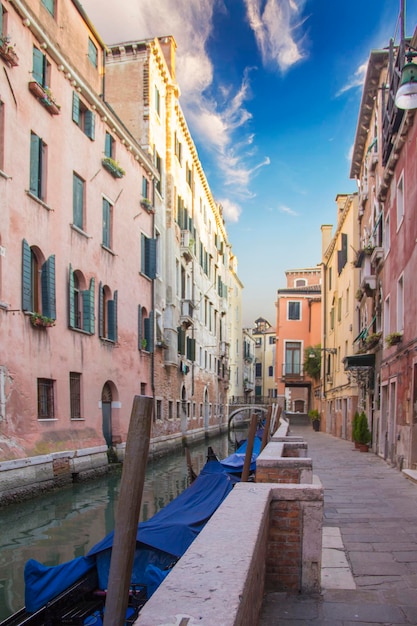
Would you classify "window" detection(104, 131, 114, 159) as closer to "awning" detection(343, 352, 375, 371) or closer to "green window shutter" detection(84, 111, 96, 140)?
"green window shutter" detection(84, 111, 96, 140)

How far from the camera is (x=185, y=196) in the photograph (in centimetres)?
2744

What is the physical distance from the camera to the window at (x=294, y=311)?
42000mm

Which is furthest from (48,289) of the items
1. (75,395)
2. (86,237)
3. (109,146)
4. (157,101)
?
(157,101)

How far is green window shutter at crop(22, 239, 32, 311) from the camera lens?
38.7ft

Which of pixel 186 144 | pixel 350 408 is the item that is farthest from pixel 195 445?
pixel 186 144

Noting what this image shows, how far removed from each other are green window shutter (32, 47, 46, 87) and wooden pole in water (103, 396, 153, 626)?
12377 mm

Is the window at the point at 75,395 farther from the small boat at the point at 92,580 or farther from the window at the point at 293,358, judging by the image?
the window at the point at 293,358

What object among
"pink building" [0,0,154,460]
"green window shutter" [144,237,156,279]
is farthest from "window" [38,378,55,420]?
"green window shutter" [144,237,156,279]

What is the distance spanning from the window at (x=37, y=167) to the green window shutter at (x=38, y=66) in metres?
1.31

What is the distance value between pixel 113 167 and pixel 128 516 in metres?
15.9

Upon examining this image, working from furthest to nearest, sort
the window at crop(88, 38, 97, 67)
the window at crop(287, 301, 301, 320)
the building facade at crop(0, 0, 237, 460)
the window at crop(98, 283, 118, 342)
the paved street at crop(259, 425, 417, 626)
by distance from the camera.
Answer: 1. the window at crop(287, 301, 301, 320)
2. the window at crop(88, 38, 97, 67)
3. the window at crop(98, 283, 118, 342)
4. the building facade at crop(0, 0, 237, 460)
5. the paved street at crop(259, 425, 417, 626)

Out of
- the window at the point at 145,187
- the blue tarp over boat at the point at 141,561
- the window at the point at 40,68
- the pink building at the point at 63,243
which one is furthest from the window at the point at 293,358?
the blue tarp over boat at the point at 141,561

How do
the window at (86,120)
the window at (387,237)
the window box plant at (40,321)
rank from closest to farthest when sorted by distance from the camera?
the window box plant at (40,321)
the window at (387,237)
the window at (86,120)

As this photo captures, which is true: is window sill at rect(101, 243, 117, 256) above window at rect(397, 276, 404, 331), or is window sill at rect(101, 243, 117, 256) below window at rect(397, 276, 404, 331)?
above
